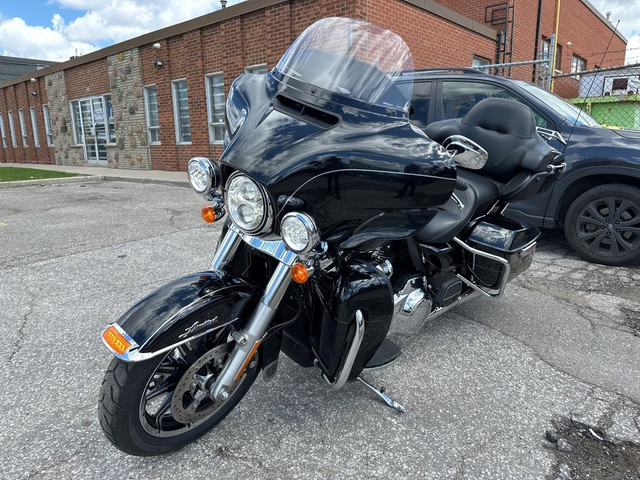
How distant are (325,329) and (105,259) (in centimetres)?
355

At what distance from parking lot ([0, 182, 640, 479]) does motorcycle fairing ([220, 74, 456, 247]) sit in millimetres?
996

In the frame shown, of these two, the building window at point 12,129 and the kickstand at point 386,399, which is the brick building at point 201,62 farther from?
the kickstand at point 386,399

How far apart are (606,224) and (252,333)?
4123 millimetres

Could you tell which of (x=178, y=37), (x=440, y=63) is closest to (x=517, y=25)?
(x=440, y=63)

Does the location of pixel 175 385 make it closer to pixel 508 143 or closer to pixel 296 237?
pixel 296 237

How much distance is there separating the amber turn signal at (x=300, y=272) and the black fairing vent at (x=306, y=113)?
20.8 inches

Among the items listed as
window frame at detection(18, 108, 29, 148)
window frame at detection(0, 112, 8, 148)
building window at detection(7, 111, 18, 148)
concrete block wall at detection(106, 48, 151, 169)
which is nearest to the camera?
concrete block wall at detection(106, 48, 151, 169)

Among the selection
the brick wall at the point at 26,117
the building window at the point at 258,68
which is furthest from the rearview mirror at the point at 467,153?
the brick wall at the point at 26,117

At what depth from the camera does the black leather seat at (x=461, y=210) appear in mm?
2504

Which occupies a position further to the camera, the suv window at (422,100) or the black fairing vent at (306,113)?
the suv window at (422,100)

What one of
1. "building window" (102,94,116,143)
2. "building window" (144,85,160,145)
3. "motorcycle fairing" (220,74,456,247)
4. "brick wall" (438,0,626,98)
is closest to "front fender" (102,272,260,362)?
"motorcycle fairing" (220,74,456,247)

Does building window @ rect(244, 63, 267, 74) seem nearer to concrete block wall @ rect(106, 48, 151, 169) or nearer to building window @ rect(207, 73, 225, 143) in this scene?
building window @ rect(207, 73, 225, 143)

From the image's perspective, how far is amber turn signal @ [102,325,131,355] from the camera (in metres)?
1.65

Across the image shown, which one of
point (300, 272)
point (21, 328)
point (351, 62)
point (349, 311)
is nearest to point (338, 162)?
point (300, 272)
